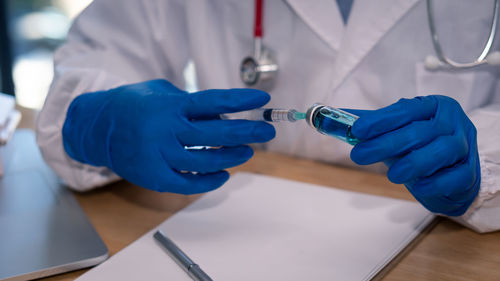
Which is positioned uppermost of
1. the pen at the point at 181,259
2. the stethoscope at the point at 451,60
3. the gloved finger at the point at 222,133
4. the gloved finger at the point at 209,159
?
the stethoscope at the point at 451,60

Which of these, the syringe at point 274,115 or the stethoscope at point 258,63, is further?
the stethoscope at point 258,63

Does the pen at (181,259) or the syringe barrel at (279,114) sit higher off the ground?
the syringe barrel at (279,114)

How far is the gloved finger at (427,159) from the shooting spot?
0.48 m

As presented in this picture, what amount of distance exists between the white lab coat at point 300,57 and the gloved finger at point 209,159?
0.22 m

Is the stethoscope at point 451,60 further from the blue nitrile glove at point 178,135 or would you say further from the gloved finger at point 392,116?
the blue nitrile glove at point 178,135

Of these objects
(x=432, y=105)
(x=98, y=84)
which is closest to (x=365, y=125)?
(x=432, y=105)

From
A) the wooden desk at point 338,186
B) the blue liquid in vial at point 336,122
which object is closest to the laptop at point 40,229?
the wooden desk at point 338,186

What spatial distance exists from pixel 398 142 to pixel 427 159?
0.04m

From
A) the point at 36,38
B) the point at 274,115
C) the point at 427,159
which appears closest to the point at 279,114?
the point at 274,115

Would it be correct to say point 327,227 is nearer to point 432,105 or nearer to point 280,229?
point 280,229

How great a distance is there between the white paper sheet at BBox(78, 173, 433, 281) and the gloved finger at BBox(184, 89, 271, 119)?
164mm

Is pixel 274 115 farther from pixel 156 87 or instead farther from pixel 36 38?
pixel 36 38

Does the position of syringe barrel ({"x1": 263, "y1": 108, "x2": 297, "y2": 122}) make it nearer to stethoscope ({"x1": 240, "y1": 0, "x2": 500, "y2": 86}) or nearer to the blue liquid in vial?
the blue liquid in vial

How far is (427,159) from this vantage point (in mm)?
486
